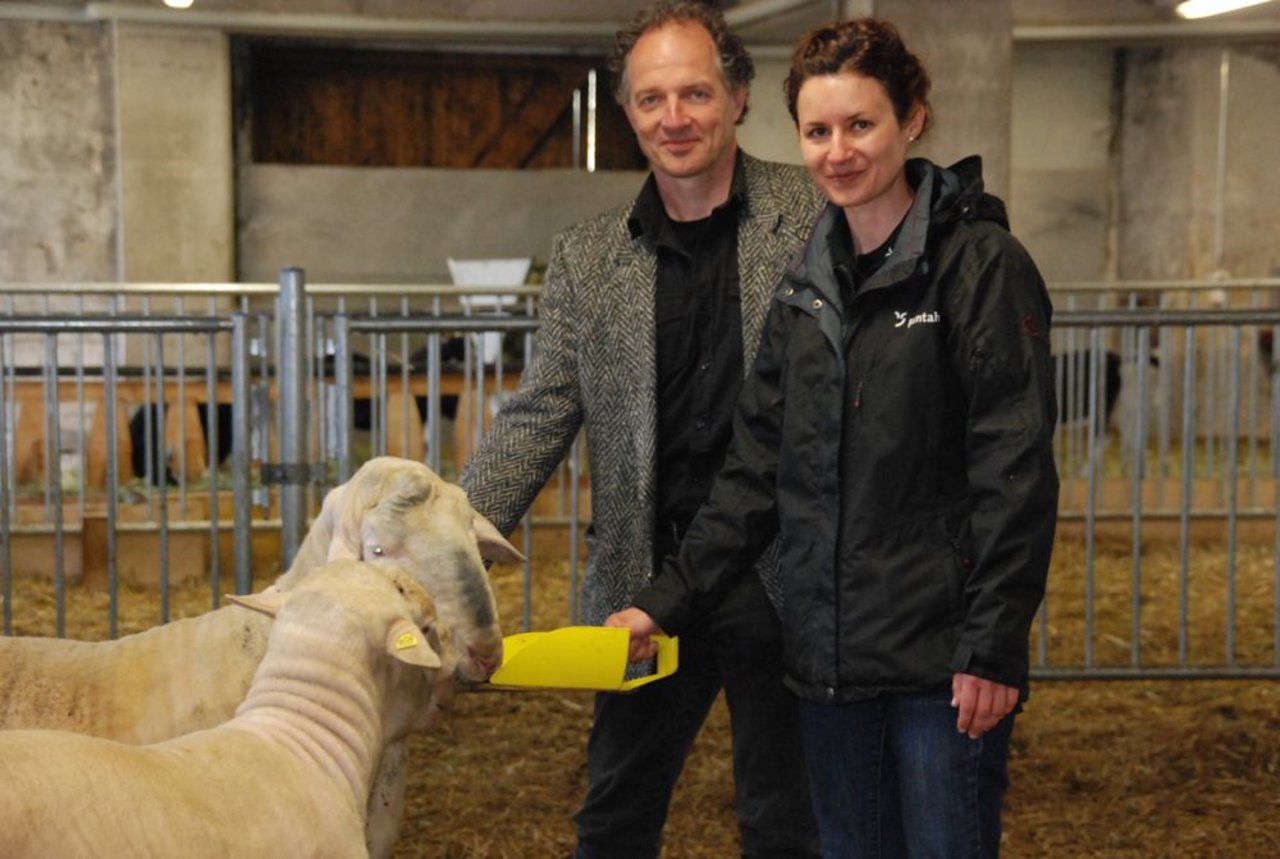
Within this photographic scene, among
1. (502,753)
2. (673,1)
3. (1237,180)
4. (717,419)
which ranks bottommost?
(502,753)

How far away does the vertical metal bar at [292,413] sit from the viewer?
455cm

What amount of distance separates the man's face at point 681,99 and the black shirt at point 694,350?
0.40 ft

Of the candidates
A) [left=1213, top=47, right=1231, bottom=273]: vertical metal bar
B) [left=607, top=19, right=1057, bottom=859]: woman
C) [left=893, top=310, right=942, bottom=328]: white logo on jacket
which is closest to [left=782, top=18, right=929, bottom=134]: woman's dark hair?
[left=607, top=19, right=1057, bottom=859]: woman

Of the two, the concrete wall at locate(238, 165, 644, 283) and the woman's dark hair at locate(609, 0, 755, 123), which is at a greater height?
the concrete wall at locate(238, 165, 644, 283)

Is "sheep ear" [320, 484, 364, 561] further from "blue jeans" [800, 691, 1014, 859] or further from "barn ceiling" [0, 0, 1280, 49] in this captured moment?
"barn ceiling" [0, 0, 1280, 49]

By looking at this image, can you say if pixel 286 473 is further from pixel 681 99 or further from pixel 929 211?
pixel 929 211

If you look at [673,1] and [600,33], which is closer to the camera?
[673,1]

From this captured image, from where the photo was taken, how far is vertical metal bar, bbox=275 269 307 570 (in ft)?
14.9

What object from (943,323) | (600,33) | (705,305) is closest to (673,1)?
(705,305)

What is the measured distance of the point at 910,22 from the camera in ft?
26.8

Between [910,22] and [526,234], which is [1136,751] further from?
[526,234]

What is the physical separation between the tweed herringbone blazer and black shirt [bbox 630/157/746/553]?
0.11ft

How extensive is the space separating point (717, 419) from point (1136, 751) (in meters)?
→ 2.86

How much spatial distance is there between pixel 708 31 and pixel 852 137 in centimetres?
63
